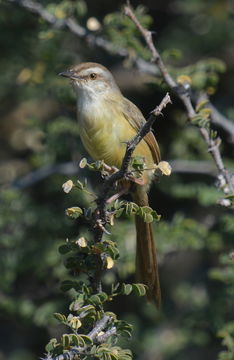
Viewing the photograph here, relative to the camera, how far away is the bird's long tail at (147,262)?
12.3 ft

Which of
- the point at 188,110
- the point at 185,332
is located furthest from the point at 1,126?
the point at 188,110

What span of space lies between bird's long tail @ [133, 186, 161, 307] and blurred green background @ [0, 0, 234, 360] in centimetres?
49

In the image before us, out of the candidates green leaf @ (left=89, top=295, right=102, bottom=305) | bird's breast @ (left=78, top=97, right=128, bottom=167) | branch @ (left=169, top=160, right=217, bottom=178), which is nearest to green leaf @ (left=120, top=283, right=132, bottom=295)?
green leaf @ (left=89, top=295, right=102, bottom=305)

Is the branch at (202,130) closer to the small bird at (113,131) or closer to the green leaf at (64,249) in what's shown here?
the small bird at (113,131)

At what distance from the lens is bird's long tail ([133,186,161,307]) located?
147 inches

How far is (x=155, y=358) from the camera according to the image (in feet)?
19.7

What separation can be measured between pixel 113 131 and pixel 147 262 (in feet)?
2.80

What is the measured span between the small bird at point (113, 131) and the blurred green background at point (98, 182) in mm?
330

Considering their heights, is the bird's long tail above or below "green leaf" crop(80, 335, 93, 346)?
above

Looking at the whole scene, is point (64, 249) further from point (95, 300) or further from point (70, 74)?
point (70, 74)

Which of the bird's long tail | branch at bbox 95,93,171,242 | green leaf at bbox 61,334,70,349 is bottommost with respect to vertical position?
green leaf at bbox 61,334,70,349

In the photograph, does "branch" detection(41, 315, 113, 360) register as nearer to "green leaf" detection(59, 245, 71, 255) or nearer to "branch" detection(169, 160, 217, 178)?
"green leaf" detection(59, 245, 71, 255)

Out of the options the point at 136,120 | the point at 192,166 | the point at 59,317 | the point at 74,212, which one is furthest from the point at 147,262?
the point at 192,166

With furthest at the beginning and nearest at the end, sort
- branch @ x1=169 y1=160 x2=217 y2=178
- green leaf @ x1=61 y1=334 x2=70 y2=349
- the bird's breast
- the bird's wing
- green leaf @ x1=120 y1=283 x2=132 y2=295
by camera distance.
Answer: branch @ x1=169 y1=160 x2=217 y2=178, the bird's wing, the bird's breast, green leaf @ x1=120 y1=283 x2=132 y2=295, green leaf @ x1=61 y1=334 x2=70 y2=349
